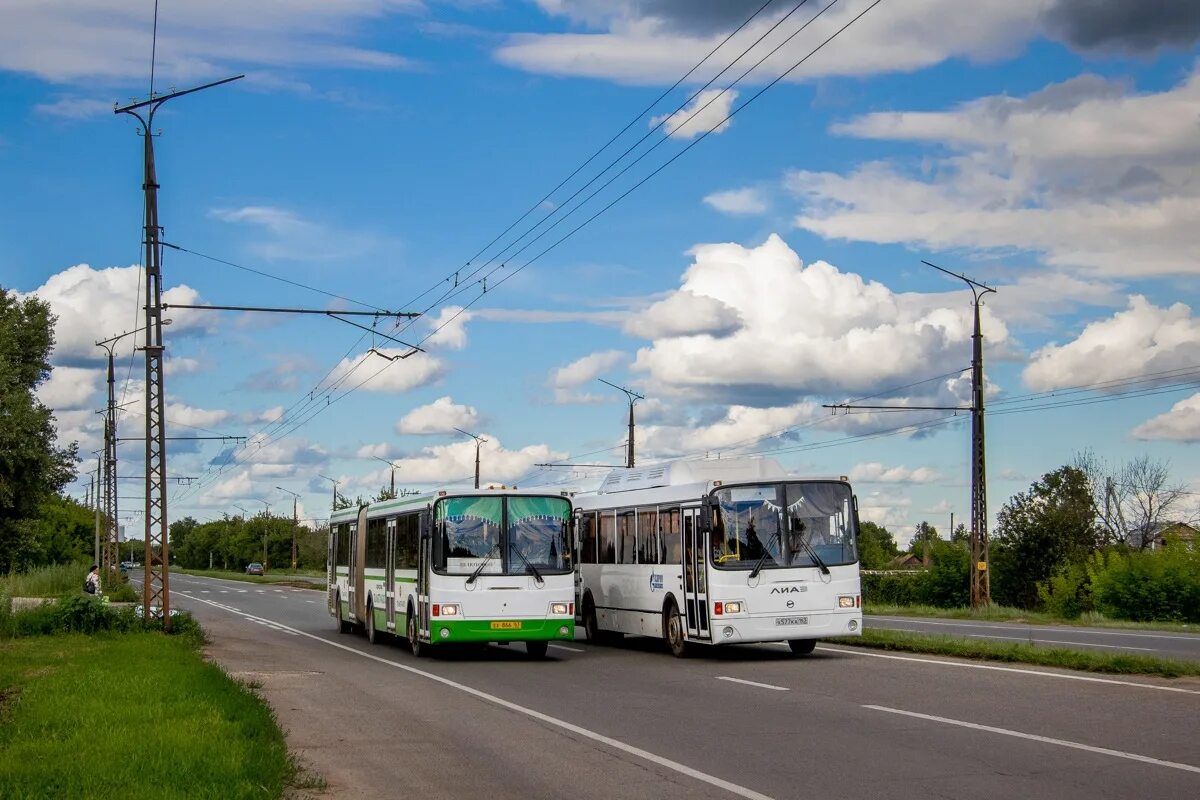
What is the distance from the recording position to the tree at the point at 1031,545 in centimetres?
6419

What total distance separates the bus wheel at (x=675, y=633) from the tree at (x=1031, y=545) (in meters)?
42.6

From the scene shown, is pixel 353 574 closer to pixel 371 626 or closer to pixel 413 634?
pixel 371 626

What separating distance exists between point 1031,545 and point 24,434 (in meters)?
41.8

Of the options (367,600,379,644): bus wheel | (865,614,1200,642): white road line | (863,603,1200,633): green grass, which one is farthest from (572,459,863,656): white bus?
(863,603,1200,633): green grass

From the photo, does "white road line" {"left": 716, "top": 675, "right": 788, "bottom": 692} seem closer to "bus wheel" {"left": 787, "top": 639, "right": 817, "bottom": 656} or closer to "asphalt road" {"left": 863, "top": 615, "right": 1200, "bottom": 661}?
"bus wheel" {"left": 787, "top": 639, "right": 817, "bottom": 656}

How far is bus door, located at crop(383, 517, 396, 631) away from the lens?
2741cm

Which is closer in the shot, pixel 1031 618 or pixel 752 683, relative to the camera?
pixel 752 683

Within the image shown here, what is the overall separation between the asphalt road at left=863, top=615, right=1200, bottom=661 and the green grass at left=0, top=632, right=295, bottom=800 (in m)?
13.3

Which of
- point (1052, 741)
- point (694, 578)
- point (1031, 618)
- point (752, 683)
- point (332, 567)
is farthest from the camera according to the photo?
point (1031, 618)

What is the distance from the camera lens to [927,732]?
13094 millimetres

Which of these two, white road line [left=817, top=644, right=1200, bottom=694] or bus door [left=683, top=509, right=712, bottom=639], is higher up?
bus door [left=683, top=509, right=712, bottom=639]

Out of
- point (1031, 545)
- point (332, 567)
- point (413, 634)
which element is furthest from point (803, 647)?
point (1031, 545)

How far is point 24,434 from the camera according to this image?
5056 cm

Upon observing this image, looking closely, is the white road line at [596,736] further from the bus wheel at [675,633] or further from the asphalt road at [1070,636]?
the asphalt road at [1070,636]
